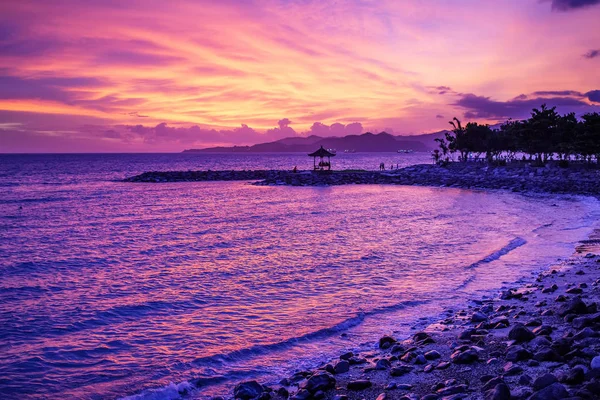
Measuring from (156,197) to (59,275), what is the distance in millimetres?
32181

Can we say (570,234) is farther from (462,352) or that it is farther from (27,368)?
(27,368)

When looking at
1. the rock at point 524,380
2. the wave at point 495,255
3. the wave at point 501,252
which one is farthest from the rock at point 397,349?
the wave at point 501,252

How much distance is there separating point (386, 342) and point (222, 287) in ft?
21.3

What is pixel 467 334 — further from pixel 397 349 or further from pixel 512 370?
pixel 512 370

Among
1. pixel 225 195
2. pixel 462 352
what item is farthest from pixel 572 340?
pixel 225 195

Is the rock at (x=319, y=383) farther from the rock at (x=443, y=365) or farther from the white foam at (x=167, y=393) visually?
the white foam at (x=167, y=393)

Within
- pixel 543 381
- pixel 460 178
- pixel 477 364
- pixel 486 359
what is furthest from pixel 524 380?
pixel 460 178

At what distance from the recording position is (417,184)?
217ft

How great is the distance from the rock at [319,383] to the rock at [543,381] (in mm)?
3039

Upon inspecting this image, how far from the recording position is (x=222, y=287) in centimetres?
1414

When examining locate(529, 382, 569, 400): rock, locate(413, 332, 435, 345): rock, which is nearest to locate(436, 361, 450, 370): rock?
locate(413, 332, 435, 345): rock

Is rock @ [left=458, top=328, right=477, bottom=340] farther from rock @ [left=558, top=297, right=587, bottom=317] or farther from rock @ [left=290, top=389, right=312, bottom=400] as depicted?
rock @ [left=290, top=389, right=312, bottom=400]

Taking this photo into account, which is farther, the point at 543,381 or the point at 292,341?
the point at 292,341

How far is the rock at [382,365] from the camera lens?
25.8 feet
